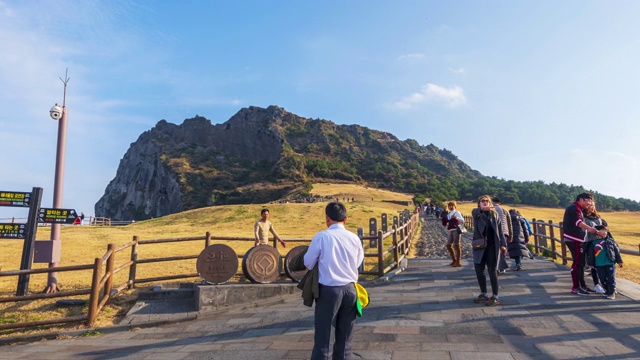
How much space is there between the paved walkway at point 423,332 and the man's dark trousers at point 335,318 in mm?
909

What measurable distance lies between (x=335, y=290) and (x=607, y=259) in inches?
214

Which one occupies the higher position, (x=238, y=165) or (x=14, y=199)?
(x=238, y=165)

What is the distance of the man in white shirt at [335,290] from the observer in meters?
3.37

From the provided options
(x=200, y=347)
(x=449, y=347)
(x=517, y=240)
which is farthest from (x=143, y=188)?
(x=449, y=347)

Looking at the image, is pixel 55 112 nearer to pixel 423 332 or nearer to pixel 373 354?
pixel 373 354

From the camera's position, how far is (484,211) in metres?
6.25

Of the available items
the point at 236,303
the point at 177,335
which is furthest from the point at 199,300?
the point at 177,335

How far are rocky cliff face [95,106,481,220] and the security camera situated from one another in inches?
3881

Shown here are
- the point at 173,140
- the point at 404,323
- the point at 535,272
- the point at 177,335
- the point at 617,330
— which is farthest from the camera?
the point at 173,140

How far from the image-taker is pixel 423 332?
500 cm

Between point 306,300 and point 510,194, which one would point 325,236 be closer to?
point 306,300

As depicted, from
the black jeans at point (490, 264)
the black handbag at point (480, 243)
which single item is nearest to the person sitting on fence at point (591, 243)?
the black jeans at point (490, 264)

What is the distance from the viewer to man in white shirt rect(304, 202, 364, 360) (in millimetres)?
3373

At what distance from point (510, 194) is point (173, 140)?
13509 centimetres
